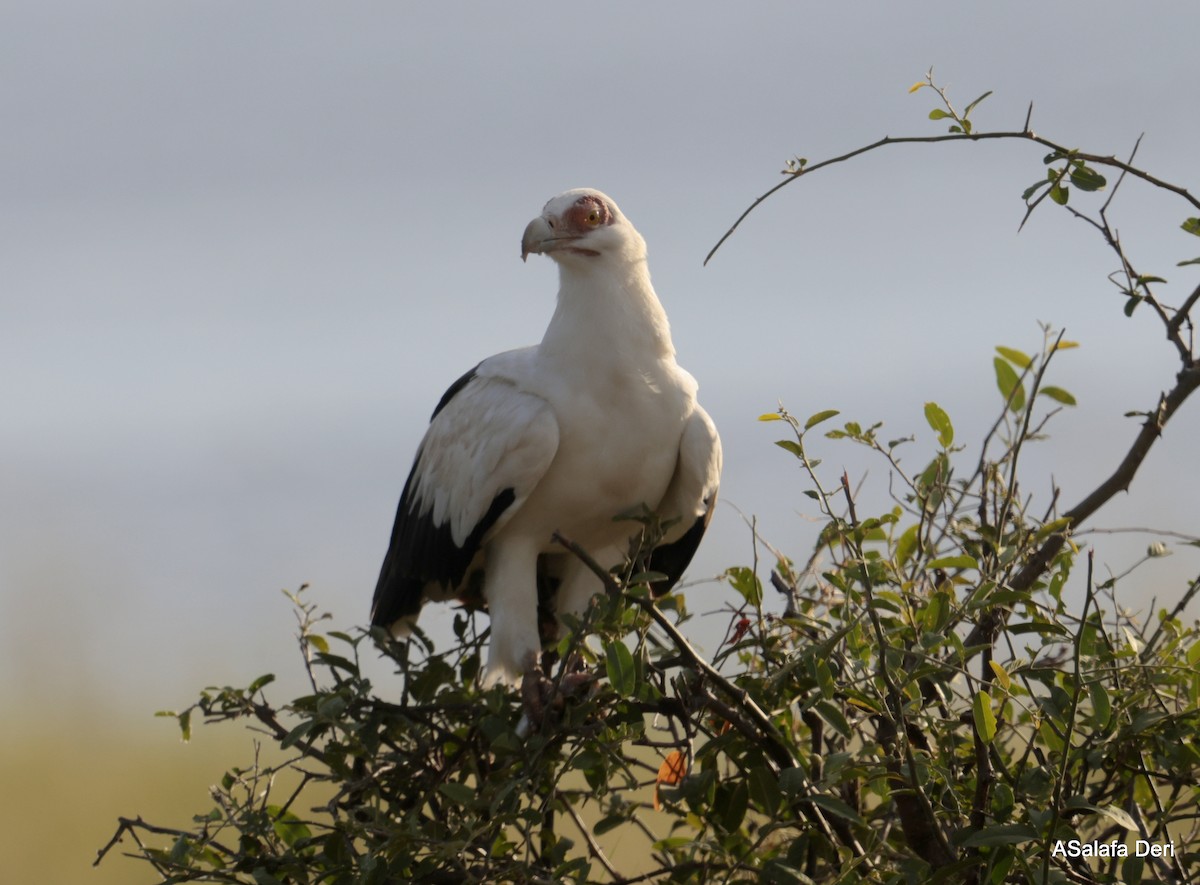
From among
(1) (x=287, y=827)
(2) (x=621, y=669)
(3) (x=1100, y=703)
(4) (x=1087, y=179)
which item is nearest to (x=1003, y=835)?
(3) (x=1100, y=703)

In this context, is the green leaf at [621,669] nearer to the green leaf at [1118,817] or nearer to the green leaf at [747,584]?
the green leaf at [747,584]

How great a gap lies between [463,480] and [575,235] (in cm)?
89

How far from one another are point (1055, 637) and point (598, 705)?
111 centimetres

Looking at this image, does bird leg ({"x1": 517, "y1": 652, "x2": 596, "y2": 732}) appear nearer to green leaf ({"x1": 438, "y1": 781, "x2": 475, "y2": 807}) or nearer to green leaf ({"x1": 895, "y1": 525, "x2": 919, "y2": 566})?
green leaf ({"x1": 438, "y1": 781, "x2": 475, "y2": 807})

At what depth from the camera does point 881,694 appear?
2.81m

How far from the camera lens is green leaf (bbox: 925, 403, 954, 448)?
3.33m

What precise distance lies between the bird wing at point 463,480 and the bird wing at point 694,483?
0.46 m

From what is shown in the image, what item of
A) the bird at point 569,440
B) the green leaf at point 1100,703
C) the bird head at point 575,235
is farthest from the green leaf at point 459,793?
the bird head at point 575,235

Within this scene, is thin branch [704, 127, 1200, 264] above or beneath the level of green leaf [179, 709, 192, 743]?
above

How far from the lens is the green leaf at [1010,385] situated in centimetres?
335

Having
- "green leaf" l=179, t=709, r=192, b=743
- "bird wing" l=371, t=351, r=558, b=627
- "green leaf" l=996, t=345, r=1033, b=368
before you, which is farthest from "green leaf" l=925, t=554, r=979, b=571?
"green leaf" l=179, t=709, r=192, b=743

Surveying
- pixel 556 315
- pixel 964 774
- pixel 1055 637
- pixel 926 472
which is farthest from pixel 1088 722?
pixel 556 315

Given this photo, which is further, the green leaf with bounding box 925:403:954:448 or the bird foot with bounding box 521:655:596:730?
the bird foot with bounding box 521:655:596:730

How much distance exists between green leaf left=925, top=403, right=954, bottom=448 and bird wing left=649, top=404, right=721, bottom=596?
1046 mm
